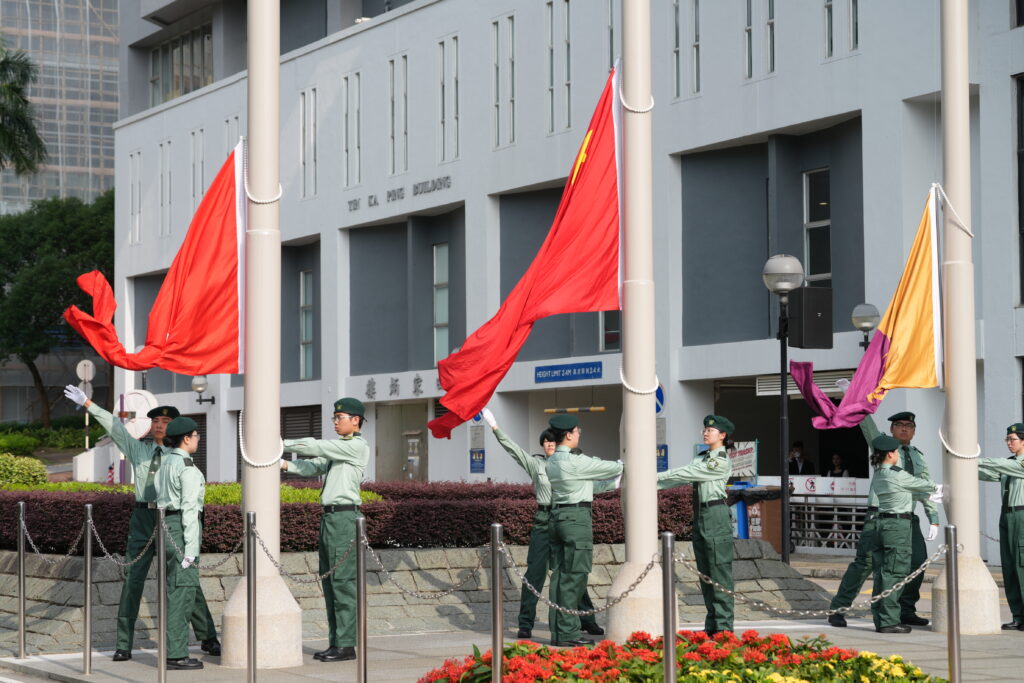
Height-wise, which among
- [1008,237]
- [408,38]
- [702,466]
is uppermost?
[408,38]

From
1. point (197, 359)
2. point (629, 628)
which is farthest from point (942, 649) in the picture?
point (197, 359)

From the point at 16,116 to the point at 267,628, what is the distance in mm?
37691

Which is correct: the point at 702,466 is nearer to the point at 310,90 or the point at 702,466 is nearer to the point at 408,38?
the point at 408,38

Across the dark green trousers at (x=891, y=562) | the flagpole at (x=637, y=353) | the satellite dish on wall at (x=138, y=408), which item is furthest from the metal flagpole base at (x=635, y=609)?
the satellite dish on wall at (x=138, y=408)

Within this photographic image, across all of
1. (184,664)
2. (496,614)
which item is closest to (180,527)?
(184,664)

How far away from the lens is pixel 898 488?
1513 centimetres

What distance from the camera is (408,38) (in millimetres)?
39906

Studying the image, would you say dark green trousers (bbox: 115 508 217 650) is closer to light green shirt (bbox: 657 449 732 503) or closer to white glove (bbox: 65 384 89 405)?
white glove (bbox: 65 384 89 405)

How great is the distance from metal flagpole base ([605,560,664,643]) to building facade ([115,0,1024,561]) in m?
14.7

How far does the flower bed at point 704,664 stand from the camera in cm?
913

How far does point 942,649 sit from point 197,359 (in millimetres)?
6812

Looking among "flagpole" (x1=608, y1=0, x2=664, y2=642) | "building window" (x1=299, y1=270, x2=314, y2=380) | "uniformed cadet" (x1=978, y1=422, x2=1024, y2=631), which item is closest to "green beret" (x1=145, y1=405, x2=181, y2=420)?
"flagpole" (x1=608, y1=0, x2=664, y2=642)

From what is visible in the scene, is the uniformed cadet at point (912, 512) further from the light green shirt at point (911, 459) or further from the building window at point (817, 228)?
the building window at point (817, 228)

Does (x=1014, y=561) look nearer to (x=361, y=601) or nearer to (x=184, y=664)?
(x=361, y=601)
